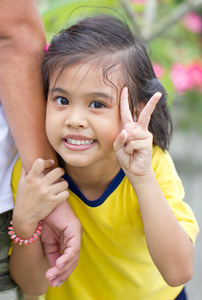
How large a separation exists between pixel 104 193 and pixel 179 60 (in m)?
3.17

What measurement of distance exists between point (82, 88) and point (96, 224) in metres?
0.51

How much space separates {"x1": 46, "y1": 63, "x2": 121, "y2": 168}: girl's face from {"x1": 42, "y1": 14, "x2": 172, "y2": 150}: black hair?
37 millimetres

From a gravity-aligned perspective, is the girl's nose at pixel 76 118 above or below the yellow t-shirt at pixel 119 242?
above

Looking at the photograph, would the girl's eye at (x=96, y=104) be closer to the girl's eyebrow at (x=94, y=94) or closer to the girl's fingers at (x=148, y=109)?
the girl's eyebrow at (x=94, y=94)

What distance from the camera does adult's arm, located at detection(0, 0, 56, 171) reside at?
137 cm

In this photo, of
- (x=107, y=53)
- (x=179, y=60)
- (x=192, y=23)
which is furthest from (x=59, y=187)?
(x=192, y=23)

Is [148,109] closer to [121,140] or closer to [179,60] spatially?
[121,140]

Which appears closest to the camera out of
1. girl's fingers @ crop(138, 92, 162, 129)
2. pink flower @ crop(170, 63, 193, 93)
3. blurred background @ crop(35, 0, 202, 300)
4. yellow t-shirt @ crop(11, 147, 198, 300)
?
girl's fingers @ crop(138, 92, 162, 129)

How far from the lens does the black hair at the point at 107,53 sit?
145 centimetres

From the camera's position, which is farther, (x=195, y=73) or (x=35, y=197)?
(x=195, y=73)

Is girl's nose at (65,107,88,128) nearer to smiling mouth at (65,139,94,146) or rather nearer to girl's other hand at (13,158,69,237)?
smiling mouth at (65,139,94,146)

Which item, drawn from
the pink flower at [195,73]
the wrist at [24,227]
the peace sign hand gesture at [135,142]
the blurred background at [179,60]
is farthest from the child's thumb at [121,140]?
the pink flower at [195,73]

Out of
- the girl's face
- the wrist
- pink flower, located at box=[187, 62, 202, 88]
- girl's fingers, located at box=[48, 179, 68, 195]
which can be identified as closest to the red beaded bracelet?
the wrist

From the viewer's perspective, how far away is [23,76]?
144 centimetres
